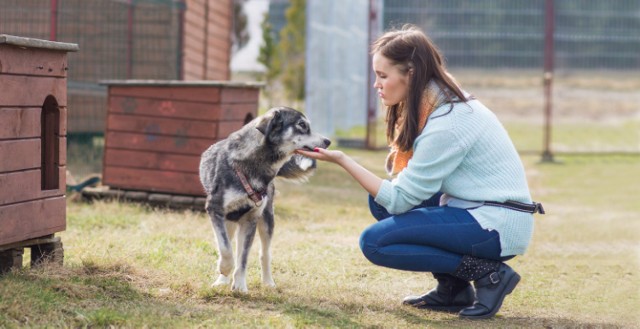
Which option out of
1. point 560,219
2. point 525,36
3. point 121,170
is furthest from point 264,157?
point 525,36

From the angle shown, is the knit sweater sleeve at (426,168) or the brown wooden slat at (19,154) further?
the brown wooden slat at (19,154)

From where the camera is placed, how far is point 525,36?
66.0 feet

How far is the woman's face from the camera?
4.65m

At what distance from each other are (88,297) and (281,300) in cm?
97

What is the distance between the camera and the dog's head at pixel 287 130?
4.96 m

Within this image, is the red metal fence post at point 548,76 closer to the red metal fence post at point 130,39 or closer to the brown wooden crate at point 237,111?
the red metal fence post at point 130,39

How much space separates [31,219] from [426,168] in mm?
2099

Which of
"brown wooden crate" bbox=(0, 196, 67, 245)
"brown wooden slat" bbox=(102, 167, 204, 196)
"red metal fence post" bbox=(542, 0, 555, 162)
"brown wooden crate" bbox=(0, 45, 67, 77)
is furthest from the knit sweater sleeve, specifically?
"red metal fence post" bbox=(542, 0, 555, 162)

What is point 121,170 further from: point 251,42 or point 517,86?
point 517,86

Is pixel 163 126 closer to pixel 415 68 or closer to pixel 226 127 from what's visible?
pixel 226 127

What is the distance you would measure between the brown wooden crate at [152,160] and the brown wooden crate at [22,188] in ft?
9.61

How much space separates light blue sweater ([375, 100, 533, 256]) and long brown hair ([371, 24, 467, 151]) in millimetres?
91

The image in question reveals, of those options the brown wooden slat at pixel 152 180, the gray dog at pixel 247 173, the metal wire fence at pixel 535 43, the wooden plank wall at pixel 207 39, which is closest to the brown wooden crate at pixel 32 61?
the gray dog at pixel 247 173

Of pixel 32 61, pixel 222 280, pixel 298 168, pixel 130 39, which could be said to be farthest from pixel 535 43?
pixel 32 61
